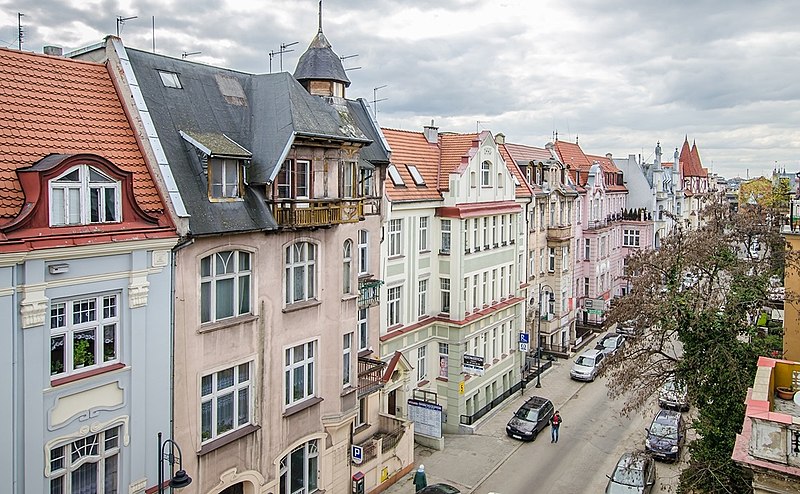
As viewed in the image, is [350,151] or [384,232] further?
[384,232]

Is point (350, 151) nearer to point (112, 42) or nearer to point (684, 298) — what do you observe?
point (112, 42)

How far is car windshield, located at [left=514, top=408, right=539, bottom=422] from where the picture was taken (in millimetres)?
30188

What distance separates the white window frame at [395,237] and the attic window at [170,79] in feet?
37.9

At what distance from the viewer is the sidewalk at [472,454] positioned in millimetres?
25141

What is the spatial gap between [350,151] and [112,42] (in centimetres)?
718

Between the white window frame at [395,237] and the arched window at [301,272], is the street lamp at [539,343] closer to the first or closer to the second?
the white window frame at [395,237]

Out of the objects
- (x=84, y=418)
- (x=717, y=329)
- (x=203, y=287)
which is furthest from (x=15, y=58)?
(x=717, y=329)

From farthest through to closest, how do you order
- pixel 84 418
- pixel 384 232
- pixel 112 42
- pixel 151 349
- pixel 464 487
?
pixel 384 232, pixel 464 487, pixel 112 42, pixel 151 349, pixel 84 418

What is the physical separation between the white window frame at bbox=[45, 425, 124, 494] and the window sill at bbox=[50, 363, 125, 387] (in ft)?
4.45

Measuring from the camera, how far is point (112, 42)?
52.8 ft

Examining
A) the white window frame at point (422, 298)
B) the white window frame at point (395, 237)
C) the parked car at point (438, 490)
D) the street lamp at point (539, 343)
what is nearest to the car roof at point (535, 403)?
the street lamp at point (539, 343)

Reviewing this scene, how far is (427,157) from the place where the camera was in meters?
31.5

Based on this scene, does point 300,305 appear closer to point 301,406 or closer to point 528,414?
point 301,406

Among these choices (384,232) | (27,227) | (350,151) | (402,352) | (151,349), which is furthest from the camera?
(402,352)
